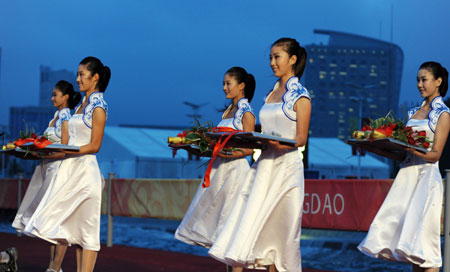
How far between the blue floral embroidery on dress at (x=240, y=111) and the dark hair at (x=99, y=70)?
3.87ft

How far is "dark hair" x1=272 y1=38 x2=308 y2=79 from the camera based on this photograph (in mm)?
4902

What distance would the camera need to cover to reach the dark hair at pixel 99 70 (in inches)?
240

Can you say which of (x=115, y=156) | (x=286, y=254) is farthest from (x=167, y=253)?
(x=115, y=156)

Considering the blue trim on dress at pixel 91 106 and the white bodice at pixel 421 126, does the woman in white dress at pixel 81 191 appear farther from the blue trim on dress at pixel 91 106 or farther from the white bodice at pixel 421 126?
the white bodice at pixel 421 126

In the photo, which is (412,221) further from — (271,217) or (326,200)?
(326,200)

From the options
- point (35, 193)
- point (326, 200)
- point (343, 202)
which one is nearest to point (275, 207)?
point (35, 193)

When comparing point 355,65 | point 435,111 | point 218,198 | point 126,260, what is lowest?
point 126,260

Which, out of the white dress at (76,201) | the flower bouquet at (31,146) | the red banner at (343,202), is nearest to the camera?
the flower bouquet at (31,146)

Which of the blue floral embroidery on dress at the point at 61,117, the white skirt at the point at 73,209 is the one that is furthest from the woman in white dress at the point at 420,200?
the blue floral embroidery on dress at the point at 61,117

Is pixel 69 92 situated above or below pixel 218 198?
above

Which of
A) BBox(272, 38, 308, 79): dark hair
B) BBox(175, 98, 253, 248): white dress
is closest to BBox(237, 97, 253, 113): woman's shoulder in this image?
BBox(175, 98, 253, 248): white dress

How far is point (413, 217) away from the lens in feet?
17.9

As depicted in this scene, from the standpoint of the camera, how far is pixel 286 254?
4.59 meters

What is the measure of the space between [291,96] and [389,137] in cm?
81
